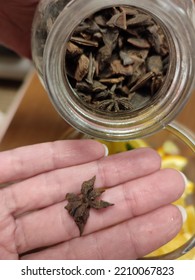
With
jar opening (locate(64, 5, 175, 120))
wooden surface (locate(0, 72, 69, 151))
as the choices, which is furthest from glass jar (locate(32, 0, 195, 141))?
wooden surface (locate(0, 72, 69, 151))

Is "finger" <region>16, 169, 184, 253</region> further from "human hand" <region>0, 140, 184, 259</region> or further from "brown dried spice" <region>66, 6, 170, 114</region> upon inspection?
"brown dried spice" <region>66, 6, 170, 114</region>

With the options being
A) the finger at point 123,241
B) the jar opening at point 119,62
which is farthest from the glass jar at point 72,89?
the finger at point 123,241

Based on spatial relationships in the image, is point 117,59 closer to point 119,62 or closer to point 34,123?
point 119,62

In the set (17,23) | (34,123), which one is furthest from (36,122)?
(17,23)
